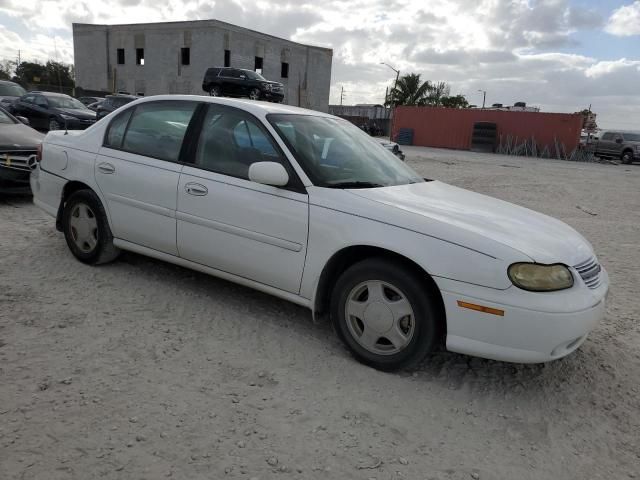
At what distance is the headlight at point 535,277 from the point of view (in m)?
2.71

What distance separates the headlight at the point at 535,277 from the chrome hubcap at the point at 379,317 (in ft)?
1.96

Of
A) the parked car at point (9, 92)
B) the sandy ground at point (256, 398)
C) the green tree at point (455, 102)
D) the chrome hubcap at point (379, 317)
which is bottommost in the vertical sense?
the sandy ground at point (256, 398)

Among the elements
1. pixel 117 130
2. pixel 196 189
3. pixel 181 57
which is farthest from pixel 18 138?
pixel 181 57

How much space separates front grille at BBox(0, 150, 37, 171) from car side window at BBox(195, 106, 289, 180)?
154 inches

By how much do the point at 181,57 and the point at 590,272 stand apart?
47.4m

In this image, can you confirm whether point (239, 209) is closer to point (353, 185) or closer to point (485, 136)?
point (353, 185)

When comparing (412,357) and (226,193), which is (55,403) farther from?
(412,357)

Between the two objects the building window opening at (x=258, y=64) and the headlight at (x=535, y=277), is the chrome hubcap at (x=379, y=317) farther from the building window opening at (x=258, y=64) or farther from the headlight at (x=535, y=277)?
the building window opening at (x=258, y=64)

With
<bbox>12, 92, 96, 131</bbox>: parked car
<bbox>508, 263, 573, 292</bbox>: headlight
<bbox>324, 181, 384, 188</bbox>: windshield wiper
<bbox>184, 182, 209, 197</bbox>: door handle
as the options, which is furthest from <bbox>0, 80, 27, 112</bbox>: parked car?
<bbox>508, 263, 573, 292</bbox>: headlight

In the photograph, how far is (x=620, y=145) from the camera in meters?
26.8

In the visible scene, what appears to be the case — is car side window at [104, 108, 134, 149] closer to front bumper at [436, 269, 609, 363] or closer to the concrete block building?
front bumper at [436, 269, 609, 363]

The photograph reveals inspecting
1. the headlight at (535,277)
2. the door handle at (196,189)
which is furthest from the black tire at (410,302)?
the door handle at (196,189)

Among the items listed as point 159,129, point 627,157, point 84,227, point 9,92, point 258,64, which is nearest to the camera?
point 159,129

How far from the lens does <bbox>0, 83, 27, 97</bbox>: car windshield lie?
17.7 m
